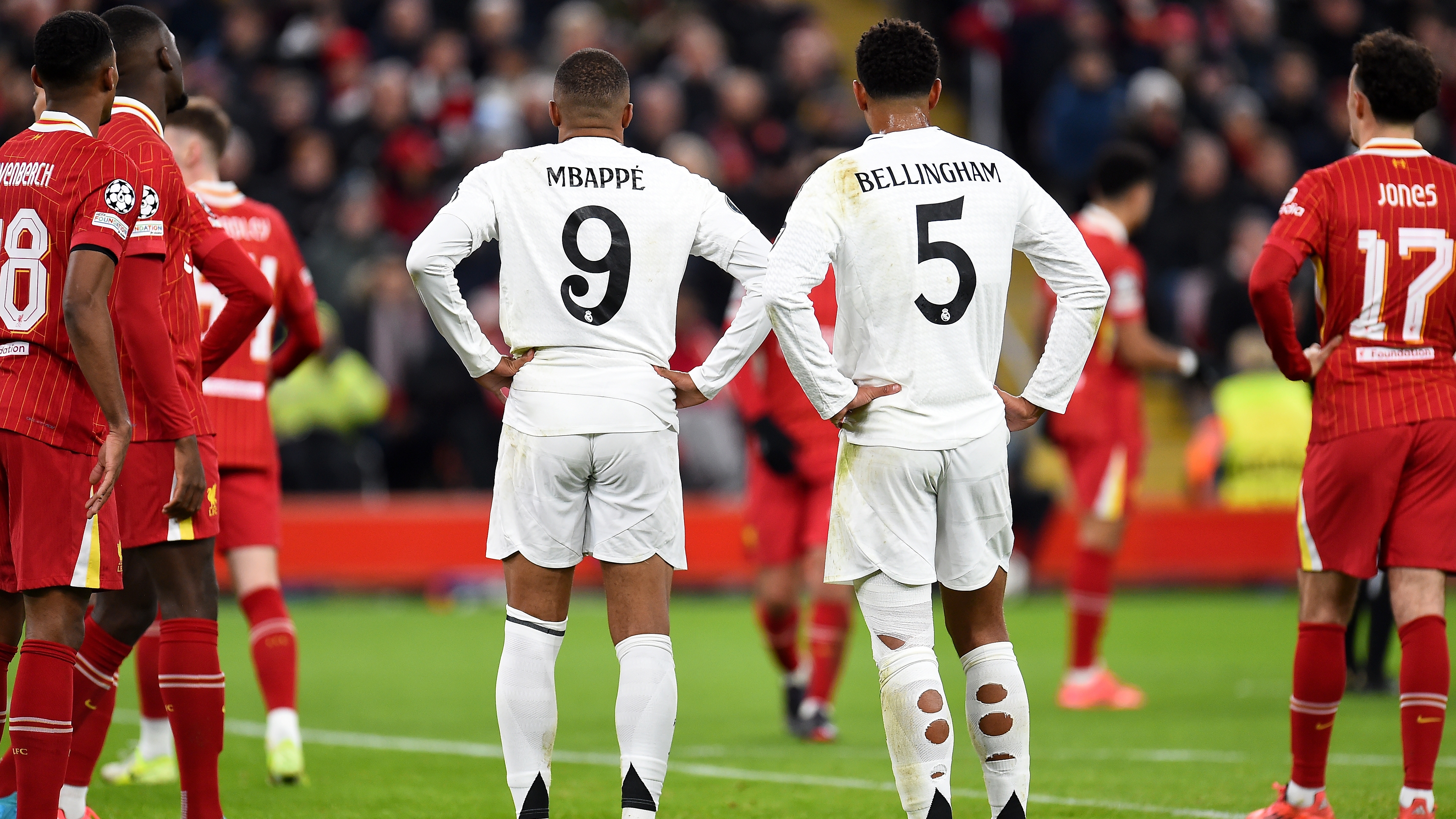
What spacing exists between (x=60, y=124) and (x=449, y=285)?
3.97 feet

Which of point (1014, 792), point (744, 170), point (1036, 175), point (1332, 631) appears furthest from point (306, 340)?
point (1036, 175)

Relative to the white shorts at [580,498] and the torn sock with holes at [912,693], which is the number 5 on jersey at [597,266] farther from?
the torn sock with holes at [912,693]

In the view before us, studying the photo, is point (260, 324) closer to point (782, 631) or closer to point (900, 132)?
point (900, 132)

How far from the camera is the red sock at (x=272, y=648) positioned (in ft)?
22.2

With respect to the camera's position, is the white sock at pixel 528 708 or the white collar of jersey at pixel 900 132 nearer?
the white sock at pixel 528 708

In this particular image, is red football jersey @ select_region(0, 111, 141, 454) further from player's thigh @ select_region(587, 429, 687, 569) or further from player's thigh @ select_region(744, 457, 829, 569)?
player's thigh @ select_region(744, 457, 829, 569)

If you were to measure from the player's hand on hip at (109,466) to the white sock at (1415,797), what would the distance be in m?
4.15

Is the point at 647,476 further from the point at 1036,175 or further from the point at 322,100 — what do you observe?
the point at 1036,175

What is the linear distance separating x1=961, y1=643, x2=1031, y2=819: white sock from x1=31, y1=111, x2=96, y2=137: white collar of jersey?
3100mm

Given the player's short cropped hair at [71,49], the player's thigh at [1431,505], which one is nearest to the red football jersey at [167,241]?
the player's short cropped hair at [71,49]

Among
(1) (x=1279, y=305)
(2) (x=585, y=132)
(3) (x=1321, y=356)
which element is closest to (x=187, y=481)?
(2) (x=585, y=132)

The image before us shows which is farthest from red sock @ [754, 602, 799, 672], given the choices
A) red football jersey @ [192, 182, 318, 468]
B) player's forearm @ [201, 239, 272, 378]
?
player's forearm @ [201, 239, 272, 378]

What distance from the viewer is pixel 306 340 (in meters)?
6.96

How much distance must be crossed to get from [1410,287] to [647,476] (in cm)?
266
